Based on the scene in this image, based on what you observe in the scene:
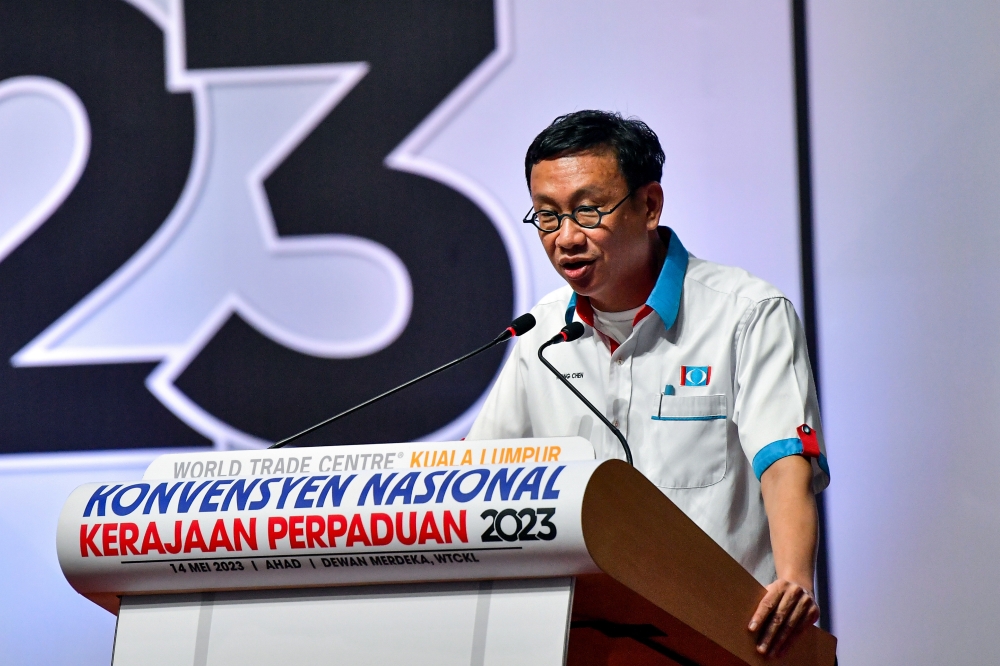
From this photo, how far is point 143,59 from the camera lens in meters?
3.07

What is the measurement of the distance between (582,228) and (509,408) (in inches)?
→ 17.7

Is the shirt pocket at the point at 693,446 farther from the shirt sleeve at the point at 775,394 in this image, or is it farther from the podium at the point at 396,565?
the podium at the point at 396,565

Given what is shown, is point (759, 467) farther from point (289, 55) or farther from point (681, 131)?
point (289, 55)

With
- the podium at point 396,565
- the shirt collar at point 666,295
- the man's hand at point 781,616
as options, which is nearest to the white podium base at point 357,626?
the podium at point 396,565

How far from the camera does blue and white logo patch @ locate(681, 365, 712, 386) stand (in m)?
1.87

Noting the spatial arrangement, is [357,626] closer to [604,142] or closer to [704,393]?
[704,393]

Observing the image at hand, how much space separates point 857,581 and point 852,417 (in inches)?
16.3

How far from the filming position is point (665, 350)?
1930 mm

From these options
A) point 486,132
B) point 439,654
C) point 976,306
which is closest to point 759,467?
point 439,654

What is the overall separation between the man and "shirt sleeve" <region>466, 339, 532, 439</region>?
80mm

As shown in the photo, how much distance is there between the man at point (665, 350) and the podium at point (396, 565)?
0.63m

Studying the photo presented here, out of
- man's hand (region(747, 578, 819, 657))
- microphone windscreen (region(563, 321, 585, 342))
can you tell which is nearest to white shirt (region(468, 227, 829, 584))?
microphone windscreen (region(563, 321, 585, 342))

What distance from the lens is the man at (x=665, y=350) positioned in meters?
1.78

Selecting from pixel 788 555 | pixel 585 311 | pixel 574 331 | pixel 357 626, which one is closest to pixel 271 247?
pixel 585 311
